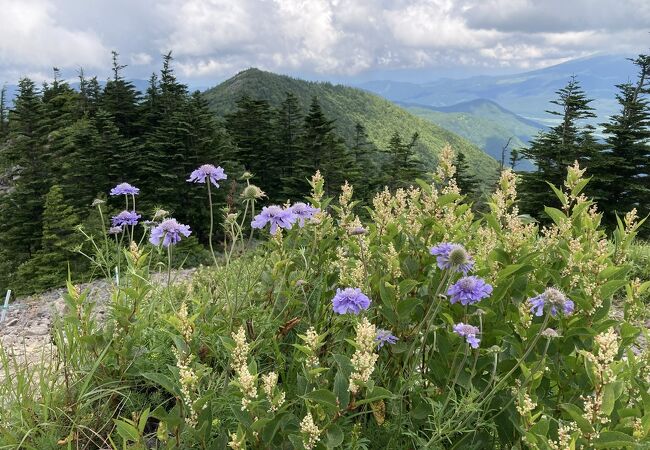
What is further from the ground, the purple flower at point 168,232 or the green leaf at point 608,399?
the purple flower at point 168,232

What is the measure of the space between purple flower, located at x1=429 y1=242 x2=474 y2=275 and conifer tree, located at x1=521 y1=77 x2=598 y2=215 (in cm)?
2612

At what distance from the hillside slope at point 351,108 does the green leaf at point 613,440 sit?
378 ft

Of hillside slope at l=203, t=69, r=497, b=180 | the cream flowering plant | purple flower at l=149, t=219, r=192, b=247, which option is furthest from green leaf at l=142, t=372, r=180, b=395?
hillside slope at l=203, t=69, r=497, b=180

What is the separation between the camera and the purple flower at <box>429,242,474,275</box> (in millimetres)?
1876

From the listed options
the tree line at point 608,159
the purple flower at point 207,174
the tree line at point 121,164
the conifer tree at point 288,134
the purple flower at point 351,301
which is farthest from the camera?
the conifer tree at point 288,134

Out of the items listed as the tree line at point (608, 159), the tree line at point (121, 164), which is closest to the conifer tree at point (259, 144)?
the tree line at point (121, 164)

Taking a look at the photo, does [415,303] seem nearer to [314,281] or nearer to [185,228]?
[314,281]

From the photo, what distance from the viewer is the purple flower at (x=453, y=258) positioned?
1876 mm

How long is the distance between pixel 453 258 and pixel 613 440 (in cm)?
81

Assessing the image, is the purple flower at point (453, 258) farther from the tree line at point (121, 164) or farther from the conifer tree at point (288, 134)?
the conifer tree at point (288, 134)

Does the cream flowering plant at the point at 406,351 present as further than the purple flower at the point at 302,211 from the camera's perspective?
No

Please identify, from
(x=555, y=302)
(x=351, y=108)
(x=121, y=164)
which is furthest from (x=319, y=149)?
(x=351, y=108)

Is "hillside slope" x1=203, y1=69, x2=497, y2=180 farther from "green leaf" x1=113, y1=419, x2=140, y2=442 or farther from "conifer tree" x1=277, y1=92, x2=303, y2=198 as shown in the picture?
"green leaf" x1=113, y1=419, x2=140, y2=442

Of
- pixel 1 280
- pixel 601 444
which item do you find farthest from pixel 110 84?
pixel 601 444
